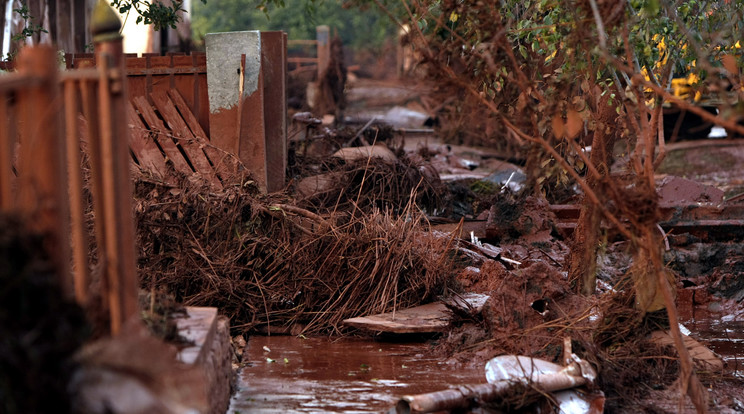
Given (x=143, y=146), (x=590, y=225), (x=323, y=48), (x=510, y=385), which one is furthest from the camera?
(x=323, y=48)

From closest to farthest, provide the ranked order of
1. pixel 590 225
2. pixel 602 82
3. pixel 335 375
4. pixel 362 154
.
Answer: pixel 335 375 → pixel 602 82 → pixel 590 225 → pixel 362 154

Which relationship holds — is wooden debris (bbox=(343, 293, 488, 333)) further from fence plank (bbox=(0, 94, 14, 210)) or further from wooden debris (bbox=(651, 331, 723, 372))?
fence plank (bbox=(0, 94, 14, 210))

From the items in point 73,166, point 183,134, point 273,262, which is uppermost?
point 73,166

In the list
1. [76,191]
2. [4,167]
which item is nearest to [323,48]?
[76,191]

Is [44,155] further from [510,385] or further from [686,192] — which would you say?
[686,192]

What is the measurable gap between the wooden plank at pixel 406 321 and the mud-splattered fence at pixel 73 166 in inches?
122

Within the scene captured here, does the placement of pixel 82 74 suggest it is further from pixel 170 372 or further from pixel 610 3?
pixel 610 3

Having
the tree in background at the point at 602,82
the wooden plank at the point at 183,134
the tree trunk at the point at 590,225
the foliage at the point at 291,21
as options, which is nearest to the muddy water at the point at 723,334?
the tree in background at the point at 602,82

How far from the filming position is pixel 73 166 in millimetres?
3254

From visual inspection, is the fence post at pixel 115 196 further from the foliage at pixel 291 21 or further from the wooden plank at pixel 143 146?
the foliage at pixel 291 21

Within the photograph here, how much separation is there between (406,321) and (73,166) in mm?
3673

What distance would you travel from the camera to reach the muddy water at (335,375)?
15.5 feet

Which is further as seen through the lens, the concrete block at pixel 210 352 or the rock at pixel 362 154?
the rock at pixel 362 154

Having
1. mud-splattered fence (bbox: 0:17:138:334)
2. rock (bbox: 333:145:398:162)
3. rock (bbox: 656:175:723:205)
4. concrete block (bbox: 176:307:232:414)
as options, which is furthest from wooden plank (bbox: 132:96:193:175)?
rock (bbox: 656:175:723:205)
